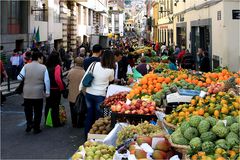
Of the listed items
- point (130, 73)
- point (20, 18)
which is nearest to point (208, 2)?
point (130, 73)

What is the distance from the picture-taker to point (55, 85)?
9.23 m

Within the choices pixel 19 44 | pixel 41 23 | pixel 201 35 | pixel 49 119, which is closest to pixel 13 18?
pixel 19 44

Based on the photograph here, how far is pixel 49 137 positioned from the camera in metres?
8.52

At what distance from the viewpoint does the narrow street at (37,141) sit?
728 cm

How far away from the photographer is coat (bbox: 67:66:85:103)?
9.22 meters

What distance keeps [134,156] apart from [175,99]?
1969mm

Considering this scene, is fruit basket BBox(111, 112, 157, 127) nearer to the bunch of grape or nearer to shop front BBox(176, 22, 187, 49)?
the bunch of grape

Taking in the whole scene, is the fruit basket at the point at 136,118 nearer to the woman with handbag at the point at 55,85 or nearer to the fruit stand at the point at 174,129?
the fruit stand at the point at 174,129

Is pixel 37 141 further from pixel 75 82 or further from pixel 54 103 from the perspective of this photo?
pixel 75 82

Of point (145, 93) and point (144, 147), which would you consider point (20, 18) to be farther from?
point (144, 147)

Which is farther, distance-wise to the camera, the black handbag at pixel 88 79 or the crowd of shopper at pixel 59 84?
the crowd of shopper at pixel 59 84

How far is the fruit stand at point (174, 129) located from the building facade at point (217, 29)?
9.00 metres

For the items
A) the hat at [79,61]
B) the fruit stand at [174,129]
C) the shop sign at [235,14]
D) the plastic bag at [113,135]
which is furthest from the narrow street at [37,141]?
the shop sign at [235,14]

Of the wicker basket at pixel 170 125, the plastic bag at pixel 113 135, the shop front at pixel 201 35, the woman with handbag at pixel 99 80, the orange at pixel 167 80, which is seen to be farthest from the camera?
the shop front at pixel 201 35
